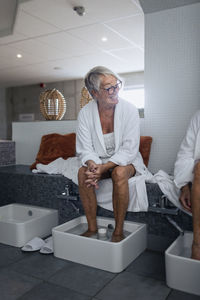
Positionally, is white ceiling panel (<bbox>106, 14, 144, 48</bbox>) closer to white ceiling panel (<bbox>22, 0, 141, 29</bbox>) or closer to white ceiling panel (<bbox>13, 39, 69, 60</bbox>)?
white ceiling panel (<bbox>22, 0, 141, 29</bbox>)

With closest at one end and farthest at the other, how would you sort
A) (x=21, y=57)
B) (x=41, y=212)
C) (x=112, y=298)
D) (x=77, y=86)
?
(x=112, y=298)
(x=41, y=212)
(x=21, y=57)
(x=77, y=86)

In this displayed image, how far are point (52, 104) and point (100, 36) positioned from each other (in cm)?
161

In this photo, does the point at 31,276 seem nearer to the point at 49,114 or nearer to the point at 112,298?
the point at 112,298

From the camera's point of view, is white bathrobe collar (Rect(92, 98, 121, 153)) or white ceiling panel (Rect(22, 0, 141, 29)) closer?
white bathrobe collar (Rect(92, 98, 121, 153))

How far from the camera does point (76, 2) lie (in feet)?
9.82

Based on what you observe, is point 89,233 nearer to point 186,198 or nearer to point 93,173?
point 93,173

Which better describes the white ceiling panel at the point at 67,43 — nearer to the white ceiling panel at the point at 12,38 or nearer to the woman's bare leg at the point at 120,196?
the white ceiling panel at the point at 12,38

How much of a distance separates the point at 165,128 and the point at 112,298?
132 centimetres

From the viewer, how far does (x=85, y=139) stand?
1859 mm

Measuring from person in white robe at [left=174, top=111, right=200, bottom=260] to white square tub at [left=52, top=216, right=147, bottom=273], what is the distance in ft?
1.14

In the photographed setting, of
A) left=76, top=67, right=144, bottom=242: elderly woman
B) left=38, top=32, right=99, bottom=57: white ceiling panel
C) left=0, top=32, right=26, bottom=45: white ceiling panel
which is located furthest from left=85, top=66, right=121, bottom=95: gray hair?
left=0, top=32, right=26, bottom=45: white ceiling panel

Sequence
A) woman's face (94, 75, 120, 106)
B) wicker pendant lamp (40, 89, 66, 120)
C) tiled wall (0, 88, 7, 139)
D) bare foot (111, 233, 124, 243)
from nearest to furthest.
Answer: bare foot (111, 233, 124, 243) < woman's face (94, 75, 120, 106) < wicker pendant lamp (40, 89, 66, 120) < tiled wall (0, 88, 7, 139)

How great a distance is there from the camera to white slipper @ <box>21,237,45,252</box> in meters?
1.75

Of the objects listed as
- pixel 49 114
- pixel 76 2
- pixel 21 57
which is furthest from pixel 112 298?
pixel 21 57
